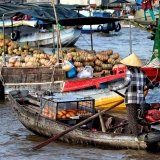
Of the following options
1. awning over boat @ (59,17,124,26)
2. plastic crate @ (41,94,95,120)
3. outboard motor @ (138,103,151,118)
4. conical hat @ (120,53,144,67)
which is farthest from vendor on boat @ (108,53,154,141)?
awning over boat @ (59,17,124,26)

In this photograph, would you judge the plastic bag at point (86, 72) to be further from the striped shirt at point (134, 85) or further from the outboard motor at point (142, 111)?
the striped shirt at point (134, 85)

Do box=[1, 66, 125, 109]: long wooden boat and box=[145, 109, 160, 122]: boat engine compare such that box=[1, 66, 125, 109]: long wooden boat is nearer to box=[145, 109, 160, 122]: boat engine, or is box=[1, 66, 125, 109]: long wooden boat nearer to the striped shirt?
box=[145, 109, 160, 122]: boat engine

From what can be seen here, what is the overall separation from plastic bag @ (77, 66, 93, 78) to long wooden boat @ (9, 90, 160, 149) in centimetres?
239

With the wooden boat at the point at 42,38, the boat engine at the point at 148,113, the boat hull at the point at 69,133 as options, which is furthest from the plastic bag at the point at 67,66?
the wooden boat at the point at 42,38

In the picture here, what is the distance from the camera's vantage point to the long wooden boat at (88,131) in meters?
8.91

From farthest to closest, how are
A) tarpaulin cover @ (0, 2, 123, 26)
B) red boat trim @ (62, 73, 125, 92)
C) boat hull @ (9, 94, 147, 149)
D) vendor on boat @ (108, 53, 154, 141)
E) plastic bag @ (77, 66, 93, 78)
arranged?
1. tarpaulin cover @ (0, 2, 123, 26)
2. plastic bag @ (77, 66, 93, 78)
3. red boat trim @ (62, 73, 125, 92)
4. boat hull @ (9, 94, 147, 149)
5. vendor on boat @ (108, 53, 154, 141)

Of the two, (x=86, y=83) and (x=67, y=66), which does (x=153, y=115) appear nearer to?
(x=86, y=83)

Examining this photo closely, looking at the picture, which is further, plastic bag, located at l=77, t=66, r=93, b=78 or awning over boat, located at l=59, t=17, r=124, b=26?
awning over boat, located at l=59, t=17, r=124, b=26

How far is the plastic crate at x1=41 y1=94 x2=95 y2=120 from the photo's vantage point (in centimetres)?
988

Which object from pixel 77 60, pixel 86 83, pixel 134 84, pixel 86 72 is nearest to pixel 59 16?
pixel 77 60

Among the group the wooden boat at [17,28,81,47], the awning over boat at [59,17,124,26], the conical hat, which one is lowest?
the wooden boat at [17,28,81,47]

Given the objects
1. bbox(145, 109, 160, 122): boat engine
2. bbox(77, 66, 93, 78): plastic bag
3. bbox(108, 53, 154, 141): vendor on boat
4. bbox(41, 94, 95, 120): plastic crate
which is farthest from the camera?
bbox(77, 66, 93, 78): plastic bag

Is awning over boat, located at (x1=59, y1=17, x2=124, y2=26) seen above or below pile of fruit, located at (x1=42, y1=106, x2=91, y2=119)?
above

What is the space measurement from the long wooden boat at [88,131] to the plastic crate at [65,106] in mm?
76
